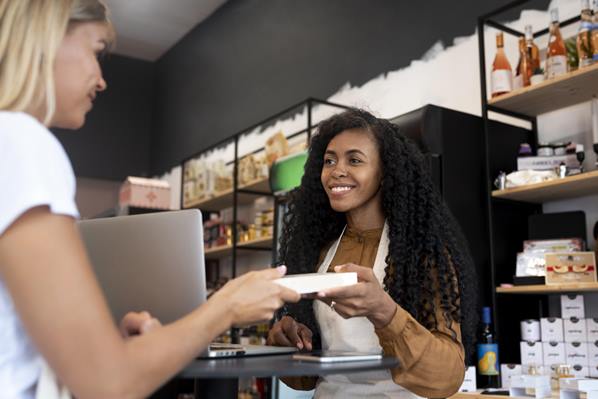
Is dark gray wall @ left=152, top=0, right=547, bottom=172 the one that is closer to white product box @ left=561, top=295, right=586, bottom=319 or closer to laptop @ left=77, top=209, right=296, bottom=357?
white product box @ left=561, top=295, right=586, bottom=319

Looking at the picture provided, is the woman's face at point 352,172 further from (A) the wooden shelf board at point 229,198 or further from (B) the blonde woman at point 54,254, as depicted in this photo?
(A) the wooden shelf board at point 229,198

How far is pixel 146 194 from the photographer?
20.4ft

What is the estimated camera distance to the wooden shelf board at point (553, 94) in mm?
2719

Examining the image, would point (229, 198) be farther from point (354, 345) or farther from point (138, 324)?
point (138, 324)

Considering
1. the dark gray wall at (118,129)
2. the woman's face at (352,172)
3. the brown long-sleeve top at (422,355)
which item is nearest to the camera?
the brown long-sleeve top at (422,355)

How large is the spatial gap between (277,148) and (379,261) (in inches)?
113

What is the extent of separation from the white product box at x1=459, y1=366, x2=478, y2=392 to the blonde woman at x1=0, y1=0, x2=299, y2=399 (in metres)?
1.98

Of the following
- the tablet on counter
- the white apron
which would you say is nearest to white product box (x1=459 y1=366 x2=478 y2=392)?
the white apron

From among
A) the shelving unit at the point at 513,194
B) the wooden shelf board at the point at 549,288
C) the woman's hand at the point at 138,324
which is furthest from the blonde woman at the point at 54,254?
the shelving unit at the point at 513,194

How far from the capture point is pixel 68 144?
7.56 metres

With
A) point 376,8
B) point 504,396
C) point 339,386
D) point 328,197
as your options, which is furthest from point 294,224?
point 376,8

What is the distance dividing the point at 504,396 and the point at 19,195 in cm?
222

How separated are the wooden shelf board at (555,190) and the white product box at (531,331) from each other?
588 mm

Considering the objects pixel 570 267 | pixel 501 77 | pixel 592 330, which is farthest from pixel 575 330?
pixel 501 77
